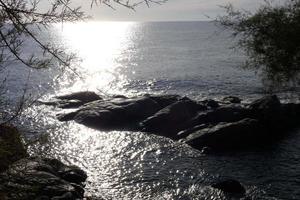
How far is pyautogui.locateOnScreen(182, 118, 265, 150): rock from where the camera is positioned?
3888 cm

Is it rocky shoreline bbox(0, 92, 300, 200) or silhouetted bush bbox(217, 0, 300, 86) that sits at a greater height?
silhouetted bush bbox(217, 0, 300, 86)

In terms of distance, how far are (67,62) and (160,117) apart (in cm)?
3800

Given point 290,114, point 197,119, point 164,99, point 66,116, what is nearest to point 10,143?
point 197,119

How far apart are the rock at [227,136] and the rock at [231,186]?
965 cm

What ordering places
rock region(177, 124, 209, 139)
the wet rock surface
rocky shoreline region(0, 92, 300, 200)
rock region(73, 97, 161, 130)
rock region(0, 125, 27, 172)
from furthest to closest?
rock region(73, 97, 161, 130) < rock region(177, 124, 209, 139) < the wet rock surface < rocky shoreline region(0, 92, 300, 200) < rock region(0, 125, 27, 172)

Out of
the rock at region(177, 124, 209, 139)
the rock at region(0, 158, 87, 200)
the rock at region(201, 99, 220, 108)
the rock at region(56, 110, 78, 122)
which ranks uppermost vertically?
the rock at region(0, 158, 87, 200)

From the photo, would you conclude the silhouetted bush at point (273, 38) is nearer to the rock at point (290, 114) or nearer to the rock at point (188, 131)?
the rock at point (188, 131)

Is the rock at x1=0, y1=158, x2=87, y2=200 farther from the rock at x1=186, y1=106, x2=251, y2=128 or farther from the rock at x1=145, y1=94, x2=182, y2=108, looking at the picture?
the rock at x1=145, y1=94, x2=182, y2=108

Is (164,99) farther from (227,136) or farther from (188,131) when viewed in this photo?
(227,136)

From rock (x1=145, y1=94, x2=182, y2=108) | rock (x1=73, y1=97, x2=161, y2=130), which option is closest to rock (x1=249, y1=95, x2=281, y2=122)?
rock (x1=145, y1=94, x2=182, y2=108)

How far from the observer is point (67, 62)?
324 inches

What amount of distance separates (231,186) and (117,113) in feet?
76.0

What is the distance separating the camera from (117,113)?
4906cm

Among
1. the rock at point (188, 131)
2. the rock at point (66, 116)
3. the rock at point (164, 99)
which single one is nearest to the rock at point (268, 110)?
the rock at point (188, 131)
